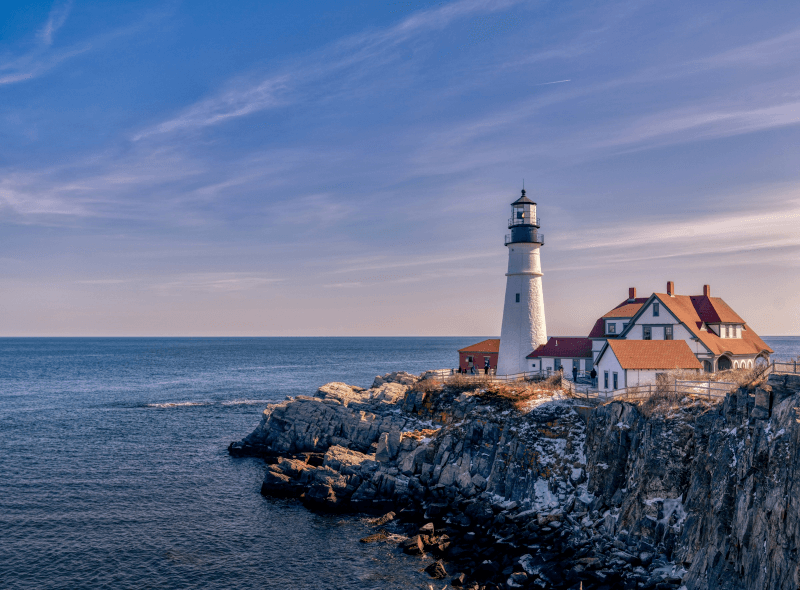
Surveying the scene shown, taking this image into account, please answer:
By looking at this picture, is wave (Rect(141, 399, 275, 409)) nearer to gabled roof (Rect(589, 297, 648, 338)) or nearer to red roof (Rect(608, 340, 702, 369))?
gabled roof (Rect(589, 297, 648, 338))

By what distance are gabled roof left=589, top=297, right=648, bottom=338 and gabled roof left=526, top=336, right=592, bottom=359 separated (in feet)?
4.40

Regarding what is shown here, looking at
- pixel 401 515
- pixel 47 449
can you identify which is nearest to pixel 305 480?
pixel 401 515

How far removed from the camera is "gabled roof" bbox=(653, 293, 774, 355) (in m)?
42.0

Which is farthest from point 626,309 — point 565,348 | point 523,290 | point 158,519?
point 158,519

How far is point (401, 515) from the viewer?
108ft

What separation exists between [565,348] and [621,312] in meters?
5.70

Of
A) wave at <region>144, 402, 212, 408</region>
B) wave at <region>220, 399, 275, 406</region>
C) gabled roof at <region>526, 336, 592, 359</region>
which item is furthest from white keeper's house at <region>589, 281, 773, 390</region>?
wave at <region>144, 402, 212, 408</region>

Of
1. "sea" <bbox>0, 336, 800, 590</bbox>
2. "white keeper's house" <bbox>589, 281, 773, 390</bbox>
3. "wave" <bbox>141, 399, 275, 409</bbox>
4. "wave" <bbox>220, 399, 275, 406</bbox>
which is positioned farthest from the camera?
"wave" <bbox>220, 399, 275, 406</bbox>

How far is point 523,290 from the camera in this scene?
4828 cm

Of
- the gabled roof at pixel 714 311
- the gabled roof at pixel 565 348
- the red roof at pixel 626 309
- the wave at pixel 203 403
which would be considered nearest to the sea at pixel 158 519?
the wave at pixel 203 403

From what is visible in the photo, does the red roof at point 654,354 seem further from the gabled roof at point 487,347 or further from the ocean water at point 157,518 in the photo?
the gabled roof at point 487,347

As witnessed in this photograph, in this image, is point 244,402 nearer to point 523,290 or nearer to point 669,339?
point 523,290

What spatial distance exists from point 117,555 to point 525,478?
2234cm

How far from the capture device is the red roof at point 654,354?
36188 mm
